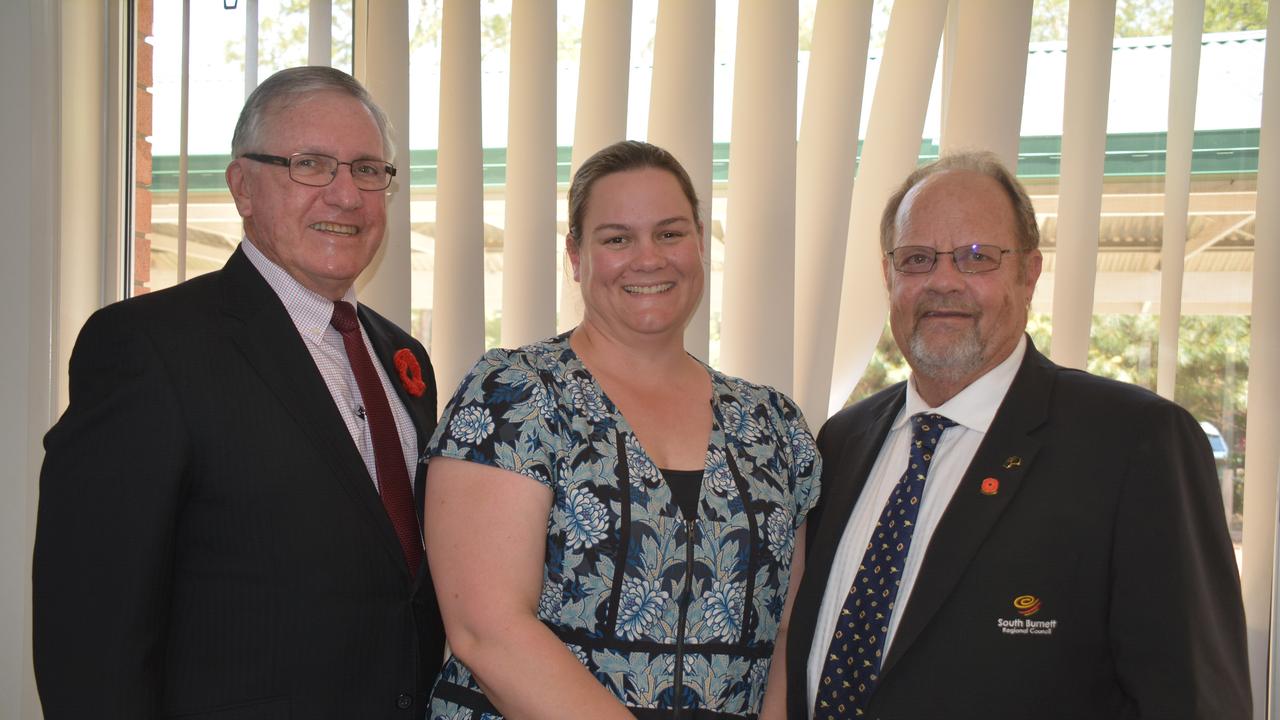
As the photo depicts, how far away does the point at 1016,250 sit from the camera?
6.26 feet

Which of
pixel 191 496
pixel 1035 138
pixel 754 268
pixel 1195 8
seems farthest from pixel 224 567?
pixel 1195 8

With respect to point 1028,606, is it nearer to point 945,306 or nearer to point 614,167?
point 945,306

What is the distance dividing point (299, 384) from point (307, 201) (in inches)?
13.2

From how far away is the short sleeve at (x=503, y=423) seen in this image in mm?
1571

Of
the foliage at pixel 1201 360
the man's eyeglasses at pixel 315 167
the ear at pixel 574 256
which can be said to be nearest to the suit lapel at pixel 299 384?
the man's eyeglasses at pixel 315 167

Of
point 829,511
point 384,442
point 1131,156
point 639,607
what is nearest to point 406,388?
point 384,442

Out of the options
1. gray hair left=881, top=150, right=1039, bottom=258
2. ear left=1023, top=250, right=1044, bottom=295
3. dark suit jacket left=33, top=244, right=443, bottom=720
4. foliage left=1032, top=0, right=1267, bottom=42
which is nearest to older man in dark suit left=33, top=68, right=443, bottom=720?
dark suit jacket left=33, top=244, right=443, bottom=720

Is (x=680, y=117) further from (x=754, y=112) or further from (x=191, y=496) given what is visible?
(x=191, y=496)

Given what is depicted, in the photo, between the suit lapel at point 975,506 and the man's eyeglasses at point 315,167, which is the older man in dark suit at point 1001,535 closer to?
the suit lapel at point 975,506

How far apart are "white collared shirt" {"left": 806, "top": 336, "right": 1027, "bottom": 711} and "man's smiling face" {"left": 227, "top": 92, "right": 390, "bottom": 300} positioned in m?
1.05

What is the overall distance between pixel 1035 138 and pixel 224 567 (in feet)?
8.06

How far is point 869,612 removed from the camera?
176 cm

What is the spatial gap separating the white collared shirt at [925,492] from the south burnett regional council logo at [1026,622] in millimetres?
172

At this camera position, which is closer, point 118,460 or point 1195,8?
point 118,460
